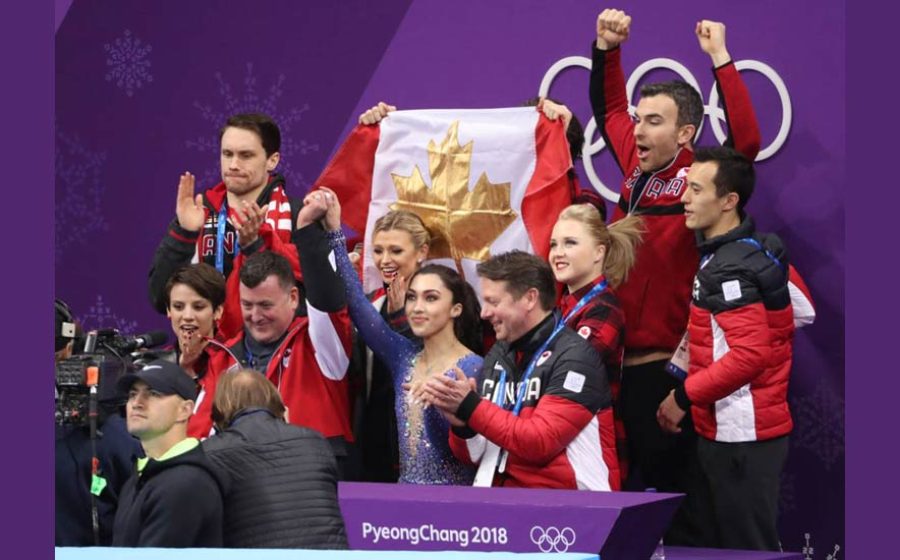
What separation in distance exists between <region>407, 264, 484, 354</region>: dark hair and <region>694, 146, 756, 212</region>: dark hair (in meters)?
0.97

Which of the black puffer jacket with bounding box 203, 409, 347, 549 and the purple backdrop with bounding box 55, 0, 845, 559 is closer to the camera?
the black puffer jacket with bounding box 203, 409, 347, 549

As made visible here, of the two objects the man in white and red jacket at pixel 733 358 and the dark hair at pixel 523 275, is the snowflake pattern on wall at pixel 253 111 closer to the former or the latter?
the dark hair at pixel 523 275

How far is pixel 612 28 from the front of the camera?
6.00 m

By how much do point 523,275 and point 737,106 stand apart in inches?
44.3

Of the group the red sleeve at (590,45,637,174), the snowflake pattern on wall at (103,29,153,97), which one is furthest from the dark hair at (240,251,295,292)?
the snowflake pattern on wall at (103,29,153,97)

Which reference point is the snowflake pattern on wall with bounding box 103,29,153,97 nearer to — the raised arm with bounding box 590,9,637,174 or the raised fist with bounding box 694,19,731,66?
the raised arm with bounding box 590,9,637,174

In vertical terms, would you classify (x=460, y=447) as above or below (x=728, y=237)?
A: below

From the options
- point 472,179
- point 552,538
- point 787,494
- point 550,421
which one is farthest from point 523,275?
point 787,494

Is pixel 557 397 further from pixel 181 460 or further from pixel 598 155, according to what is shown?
pixel 598 155

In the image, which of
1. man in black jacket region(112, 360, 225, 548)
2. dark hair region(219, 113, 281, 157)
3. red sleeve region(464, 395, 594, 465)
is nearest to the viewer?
man in black jacket region(112, 360, 225, 548)

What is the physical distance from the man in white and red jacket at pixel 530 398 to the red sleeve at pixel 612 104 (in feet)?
2.85

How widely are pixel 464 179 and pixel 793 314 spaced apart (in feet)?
4.72

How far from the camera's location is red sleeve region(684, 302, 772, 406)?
17.1 feet

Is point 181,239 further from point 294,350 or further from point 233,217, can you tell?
point 294,350
